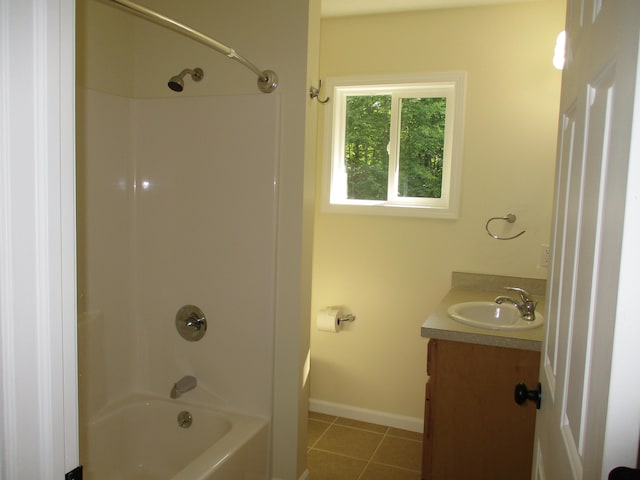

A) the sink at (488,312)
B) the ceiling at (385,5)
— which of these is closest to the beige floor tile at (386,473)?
the sink at (488,312)

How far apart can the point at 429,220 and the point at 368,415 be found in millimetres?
1327

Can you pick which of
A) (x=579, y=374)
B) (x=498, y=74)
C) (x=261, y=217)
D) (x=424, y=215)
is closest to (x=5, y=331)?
(x=579, y=374)

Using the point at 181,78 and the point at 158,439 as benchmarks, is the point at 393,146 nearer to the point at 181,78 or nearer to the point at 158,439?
the point at 181,78

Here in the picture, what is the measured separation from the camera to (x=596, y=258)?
664mm

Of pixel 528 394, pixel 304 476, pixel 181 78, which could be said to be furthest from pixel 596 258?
pixel 304 476

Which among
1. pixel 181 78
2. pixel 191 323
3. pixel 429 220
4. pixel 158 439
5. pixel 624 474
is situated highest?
pixel 181 78

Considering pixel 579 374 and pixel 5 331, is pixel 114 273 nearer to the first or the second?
pixel 5 331

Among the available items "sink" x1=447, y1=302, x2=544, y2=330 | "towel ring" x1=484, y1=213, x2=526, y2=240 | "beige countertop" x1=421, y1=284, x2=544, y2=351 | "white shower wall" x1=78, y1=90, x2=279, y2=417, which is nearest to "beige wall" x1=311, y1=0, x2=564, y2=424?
"towel ring" x1=484, y1=213, x2=526, y2=240

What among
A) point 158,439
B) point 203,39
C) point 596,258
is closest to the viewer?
point 596,258

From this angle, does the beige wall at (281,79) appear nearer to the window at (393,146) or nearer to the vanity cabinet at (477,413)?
the vanity cabinet at (477,413)

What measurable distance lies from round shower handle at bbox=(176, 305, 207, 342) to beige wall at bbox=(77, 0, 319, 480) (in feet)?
0.81

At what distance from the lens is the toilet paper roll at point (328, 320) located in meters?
3.16

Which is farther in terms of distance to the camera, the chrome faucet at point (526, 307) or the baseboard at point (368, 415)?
the baseboard at point (368, 415)

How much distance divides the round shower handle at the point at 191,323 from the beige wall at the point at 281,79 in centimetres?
25
